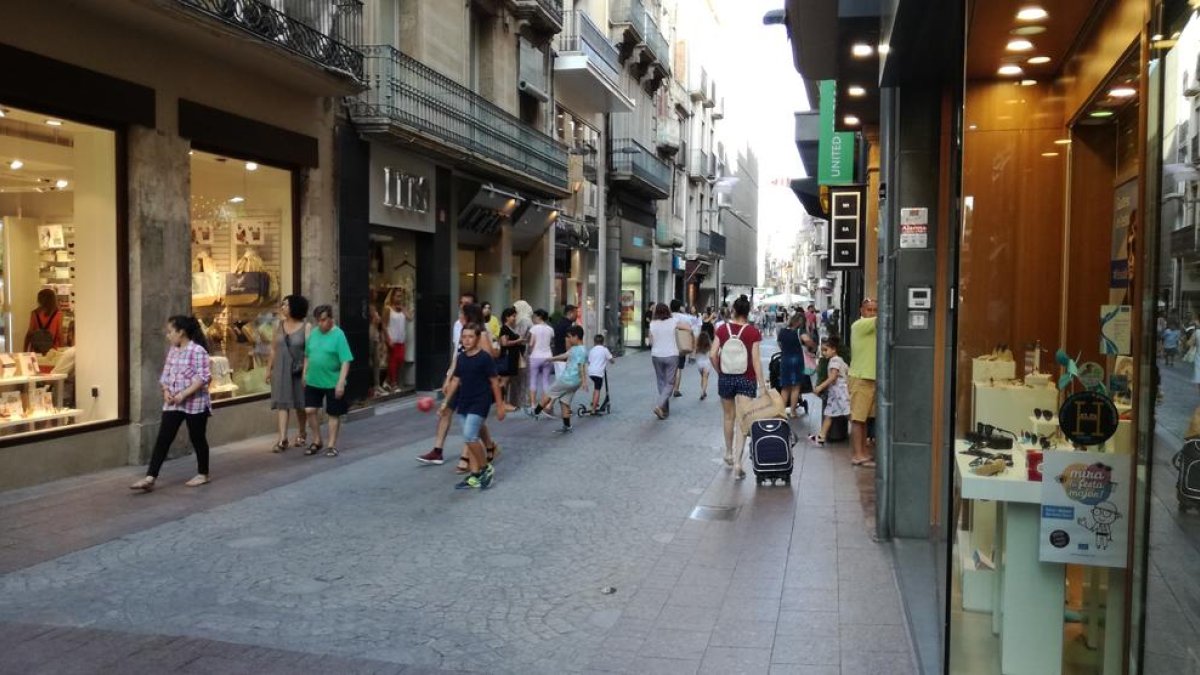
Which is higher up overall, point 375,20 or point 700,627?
point 375,20

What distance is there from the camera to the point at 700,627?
5.42 meters

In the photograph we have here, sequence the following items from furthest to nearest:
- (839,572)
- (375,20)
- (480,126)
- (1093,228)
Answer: (480,126)
(375,20)
(839,572)
(1093,228)

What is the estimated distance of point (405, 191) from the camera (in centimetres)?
1644

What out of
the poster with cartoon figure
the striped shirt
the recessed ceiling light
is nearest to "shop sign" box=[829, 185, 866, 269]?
the recessed ceiling light

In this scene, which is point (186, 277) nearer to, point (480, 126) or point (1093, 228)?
point (480, 126)

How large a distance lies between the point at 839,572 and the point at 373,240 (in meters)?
12.1

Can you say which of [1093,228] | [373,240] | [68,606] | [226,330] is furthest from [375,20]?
[1093,228]

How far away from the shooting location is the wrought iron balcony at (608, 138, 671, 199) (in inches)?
1210

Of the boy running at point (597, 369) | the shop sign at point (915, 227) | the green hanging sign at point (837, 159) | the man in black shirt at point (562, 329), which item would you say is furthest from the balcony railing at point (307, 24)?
the green hanging sign at point (837, 159)

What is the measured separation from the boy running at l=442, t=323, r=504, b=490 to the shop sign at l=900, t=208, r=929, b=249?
4355 millimetres

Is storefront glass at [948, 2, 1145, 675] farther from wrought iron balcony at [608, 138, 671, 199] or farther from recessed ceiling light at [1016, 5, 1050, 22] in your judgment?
wrought iron balcony at [608, 138, 671, 199]

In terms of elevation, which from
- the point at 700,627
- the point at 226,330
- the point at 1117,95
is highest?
the point at 1117,95

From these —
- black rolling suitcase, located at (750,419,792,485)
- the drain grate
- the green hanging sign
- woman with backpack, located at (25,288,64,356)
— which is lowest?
the drain grate

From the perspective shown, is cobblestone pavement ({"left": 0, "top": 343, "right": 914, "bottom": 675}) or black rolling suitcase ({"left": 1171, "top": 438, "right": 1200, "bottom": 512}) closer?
black rolling suitcase ({"left": 1171, "top": 438, "right": 1200, "bottom": 512})
